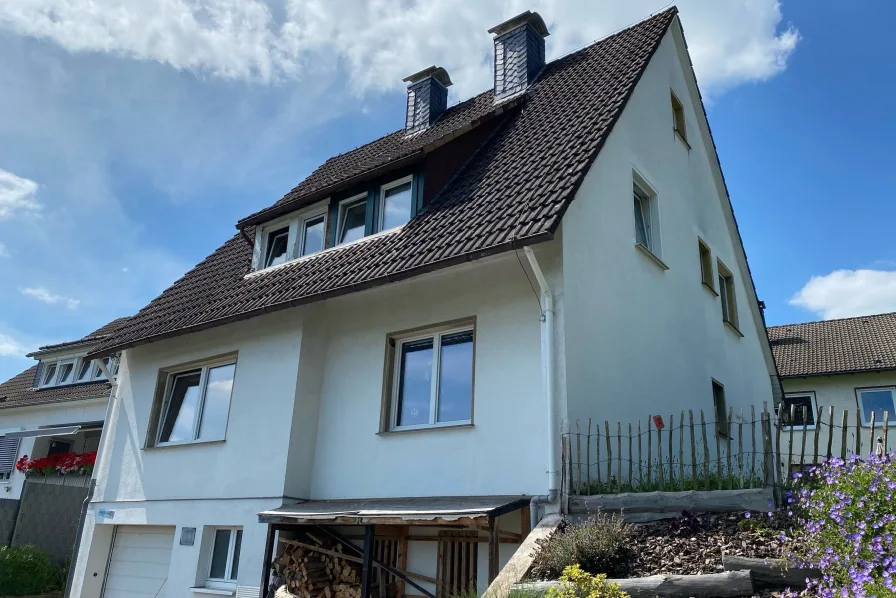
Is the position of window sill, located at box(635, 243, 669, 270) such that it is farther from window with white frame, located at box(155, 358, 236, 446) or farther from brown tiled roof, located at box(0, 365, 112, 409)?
brown tiled roof, located at box(0, 365, 112, 409)

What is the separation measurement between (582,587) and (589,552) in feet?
2.16

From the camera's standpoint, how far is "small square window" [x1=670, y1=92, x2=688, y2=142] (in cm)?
1338

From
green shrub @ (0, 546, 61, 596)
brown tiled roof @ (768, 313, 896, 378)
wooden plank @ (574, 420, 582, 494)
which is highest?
brown tiled roof @ (768, 313, 896, 378)

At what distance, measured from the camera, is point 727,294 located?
14.8 metres

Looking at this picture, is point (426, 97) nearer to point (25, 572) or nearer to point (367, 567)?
point (367, 567)

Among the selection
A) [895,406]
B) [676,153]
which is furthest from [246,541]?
[895,406]

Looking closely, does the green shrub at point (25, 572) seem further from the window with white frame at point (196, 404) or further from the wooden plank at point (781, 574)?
the wooden plank at point (781, 574)

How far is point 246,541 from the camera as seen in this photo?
9.52 meters

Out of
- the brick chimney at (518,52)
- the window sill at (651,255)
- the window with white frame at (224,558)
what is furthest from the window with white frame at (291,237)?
the window sill at (651,255)

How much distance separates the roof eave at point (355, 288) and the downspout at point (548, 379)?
271 mm

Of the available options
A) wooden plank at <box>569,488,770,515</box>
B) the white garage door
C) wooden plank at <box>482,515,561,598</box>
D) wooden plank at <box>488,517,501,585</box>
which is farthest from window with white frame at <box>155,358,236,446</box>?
wooden plank at <box>569,488,770,515</box>

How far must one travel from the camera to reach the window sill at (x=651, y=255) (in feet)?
33.8

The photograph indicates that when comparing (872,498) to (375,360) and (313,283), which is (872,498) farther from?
(313,283)

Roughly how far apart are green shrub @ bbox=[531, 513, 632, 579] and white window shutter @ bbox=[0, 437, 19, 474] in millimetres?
22814
